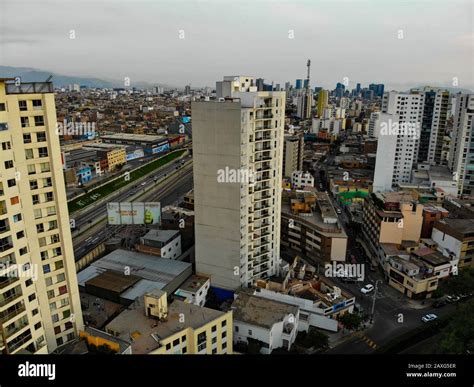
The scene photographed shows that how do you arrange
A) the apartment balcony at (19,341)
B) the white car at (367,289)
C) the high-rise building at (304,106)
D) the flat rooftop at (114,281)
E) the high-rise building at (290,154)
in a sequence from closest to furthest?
1. the apartment balcony at (19,341)
2. the flat rooftop at (114,281)
3. the white car at (367,289)
4. the high-rise building at (290,154)
5. the high-rise building at (304,106)

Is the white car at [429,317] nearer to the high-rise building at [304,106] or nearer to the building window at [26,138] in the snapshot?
the building window at [26,138]

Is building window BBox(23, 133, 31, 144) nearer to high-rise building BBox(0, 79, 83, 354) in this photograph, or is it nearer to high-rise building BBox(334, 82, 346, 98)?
high-rise building BBox(0, 79, 83, 354)

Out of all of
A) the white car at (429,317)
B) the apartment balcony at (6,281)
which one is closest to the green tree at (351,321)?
the white car at (429,317)

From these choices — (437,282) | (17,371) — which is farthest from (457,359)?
(437,282)

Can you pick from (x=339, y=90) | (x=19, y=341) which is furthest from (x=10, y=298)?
(x=339, y=90)

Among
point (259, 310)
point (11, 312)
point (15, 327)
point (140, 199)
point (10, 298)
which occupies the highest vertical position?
point (10, 298)

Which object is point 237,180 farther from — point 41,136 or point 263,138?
point 41,136

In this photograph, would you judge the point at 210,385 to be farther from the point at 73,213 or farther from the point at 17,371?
the point at 73,213
